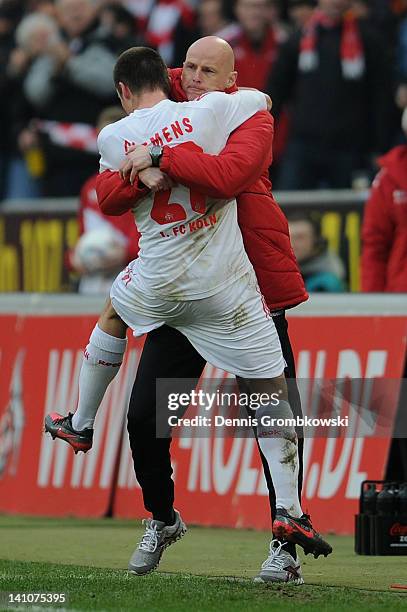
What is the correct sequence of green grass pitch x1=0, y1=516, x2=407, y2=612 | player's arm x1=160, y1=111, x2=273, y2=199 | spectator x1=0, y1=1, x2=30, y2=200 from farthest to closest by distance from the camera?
spectator x1=0, y1=1, x2=30, y2=200
player's arm x1=160, y1=111, x2=273, y2=199
green grass pitch x1=0, y1=516, x2=407, y2=612

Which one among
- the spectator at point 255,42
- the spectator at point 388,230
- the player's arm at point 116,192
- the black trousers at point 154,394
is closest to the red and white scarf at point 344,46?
the spectator at point 255,42

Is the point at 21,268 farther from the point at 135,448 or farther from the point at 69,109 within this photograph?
the point at 135,448

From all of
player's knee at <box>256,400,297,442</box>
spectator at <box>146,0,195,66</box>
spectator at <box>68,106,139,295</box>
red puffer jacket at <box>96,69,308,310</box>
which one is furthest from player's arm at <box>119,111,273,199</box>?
spectator at <box>146,0,195,66</box>

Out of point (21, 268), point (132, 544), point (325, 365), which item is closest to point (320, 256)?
point (325, 365)

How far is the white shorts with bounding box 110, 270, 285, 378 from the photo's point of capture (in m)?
6.96

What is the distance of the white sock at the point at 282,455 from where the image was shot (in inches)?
276

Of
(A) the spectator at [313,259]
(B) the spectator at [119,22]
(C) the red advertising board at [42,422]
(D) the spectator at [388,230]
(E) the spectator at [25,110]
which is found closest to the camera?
(D) the spectator at [388,230]

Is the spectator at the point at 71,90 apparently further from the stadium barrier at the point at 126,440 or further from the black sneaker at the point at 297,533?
the black sneaker at the point at 297,533

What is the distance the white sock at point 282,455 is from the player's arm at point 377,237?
3487 mm

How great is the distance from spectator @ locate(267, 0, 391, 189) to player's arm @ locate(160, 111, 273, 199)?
6.69 metres

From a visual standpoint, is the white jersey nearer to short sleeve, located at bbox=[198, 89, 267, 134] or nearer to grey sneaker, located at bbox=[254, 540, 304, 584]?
short sleeve, located at bbox=[198, 89, 267, 134]

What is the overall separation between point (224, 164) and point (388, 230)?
381 cm

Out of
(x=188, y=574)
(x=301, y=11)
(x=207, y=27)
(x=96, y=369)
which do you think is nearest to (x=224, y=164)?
(x=96, y=369)

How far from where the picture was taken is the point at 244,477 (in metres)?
10.1
